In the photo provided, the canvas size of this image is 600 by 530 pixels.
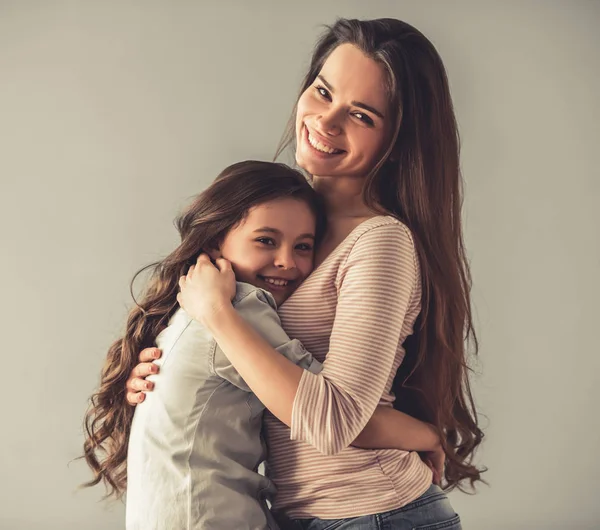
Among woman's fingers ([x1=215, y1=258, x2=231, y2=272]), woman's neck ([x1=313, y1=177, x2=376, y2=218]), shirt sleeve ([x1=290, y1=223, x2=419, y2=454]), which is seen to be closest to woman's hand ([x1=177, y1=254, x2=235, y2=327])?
woman's fingers ([x1=215, y1=258, x2=231, y2=272])

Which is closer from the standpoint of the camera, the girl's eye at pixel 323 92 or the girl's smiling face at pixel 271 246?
the girl's smiling face at pixel 271 246

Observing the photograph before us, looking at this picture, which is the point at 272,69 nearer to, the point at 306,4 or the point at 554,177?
the point at 306,4

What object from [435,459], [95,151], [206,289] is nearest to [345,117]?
[206,289]

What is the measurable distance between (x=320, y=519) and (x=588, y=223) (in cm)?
230

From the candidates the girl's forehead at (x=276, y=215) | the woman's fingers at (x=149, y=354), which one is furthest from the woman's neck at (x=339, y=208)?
the woman's fingers at (x=149, y=354)

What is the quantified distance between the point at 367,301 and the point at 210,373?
12.4 inches

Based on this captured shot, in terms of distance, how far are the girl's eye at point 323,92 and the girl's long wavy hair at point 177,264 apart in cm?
20

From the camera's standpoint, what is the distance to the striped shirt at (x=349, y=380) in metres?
1.35

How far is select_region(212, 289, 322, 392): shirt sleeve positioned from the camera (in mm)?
1401

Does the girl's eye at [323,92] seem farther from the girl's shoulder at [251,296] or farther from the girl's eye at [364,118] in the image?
the girl's shoulder at [251,296]

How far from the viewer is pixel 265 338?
1435 mm

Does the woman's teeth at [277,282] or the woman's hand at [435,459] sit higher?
the woman's teeth at [277,282]

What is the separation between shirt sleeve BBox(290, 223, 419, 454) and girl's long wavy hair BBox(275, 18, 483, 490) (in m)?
0.12

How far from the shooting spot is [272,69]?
2.99 m
